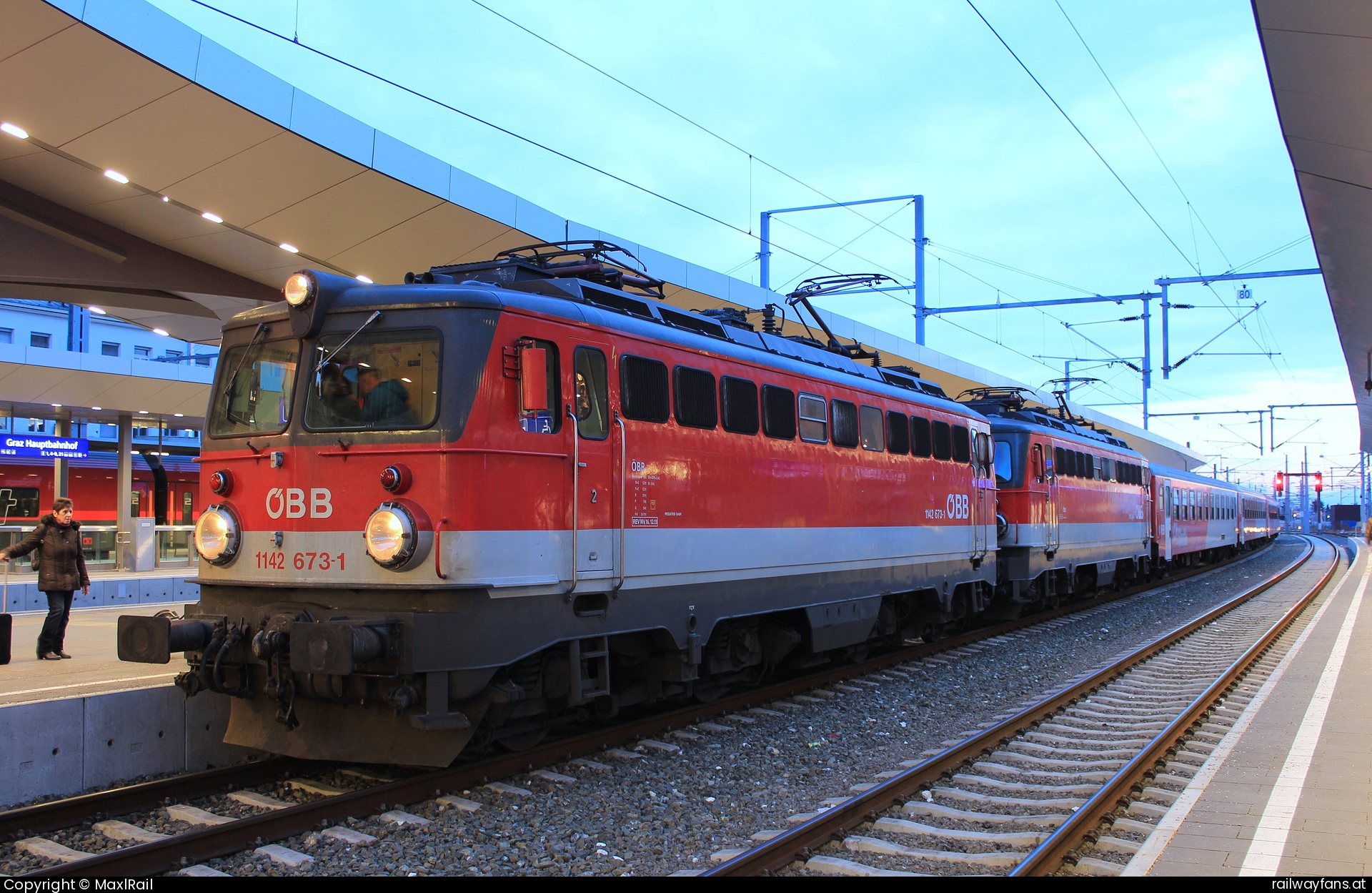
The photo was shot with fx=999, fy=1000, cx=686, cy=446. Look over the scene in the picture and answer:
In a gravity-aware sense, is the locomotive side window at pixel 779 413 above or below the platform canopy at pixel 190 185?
below

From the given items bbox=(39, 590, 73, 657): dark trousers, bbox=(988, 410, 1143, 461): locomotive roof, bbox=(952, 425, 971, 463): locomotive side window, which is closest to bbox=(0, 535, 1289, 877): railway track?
bbox=(39, 590, 73, 657): dark trousers

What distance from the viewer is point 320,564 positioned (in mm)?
6703

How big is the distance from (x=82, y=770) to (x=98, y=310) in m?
14.7

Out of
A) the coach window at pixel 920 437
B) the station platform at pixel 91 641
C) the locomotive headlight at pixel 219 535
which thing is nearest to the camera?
the locomotive headlight at pixel 219 535

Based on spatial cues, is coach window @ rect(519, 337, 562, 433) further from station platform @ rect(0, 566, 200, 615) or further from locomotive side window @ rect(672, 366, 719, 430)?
station platform @ rect(0, 566, 200, 615)

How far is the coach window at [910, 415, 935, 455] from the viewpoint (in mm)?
12531

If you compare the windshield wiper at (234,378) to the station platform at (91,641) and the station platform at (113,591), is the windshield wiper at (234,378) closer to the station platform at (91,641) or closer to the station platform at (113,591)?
the station platform at (91,641)

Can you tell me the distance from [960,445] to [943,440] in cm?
71

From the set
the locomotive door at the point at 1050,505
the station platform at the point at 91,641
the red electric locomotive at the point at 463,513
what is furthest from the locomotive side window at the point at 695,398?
the locomotive door at the point at 1050,505

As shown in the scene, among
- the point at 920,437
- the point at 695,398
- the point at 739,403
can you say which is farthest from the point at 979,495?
the point at 695,398

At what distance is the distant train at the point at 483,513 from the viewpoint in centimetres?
641

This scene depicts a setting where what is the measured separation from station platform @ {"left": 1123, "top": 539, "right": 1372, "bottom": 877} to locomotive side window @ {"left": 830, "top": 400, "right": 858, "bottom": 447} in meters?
4.51

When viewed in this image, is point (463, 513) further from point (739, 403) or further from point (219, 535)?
point (739, 403)

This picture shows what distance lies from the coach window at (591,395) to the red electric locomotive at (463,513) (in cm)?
2
